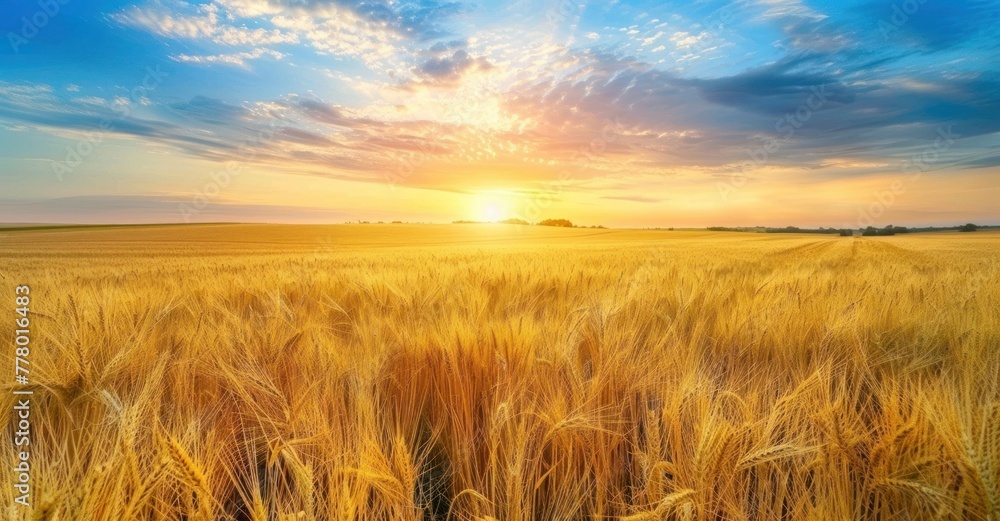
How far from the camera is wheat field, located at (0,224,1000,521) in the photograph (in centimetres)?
95

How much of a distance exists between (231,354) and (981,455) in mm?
2132

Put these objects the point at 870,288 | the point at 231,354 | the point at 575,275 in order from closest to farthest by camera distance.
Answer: the point at 231,354, the point at 870,288, the point at 575,275

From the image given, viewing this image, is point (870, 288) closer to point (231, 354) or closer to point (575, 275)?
point (575, 275)

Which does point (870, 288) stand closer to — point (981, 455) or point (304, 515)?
point (981, 455)

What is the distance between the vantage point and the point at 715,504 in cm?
106

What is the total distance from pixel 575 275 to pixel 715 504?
10.7 ft

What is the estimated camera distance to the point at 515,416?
48.4 inches

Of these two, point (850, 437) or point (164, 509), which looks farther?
point (850, 437)

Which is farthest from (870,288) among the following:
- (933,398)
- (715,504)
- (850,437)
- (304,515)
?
(304,515)

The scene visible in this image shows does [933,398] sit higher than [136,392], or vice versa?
[933,398]

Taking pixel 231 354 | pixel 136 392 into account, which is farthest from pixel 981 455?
pixel 136 392

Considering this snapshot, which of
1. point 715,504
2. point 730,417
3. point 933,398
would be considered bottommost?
point 715,504

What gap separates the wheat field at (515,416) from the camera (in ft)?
3.11

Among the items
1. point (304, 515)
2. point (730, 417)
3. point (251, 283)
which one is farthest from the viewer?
point (251, 283)
